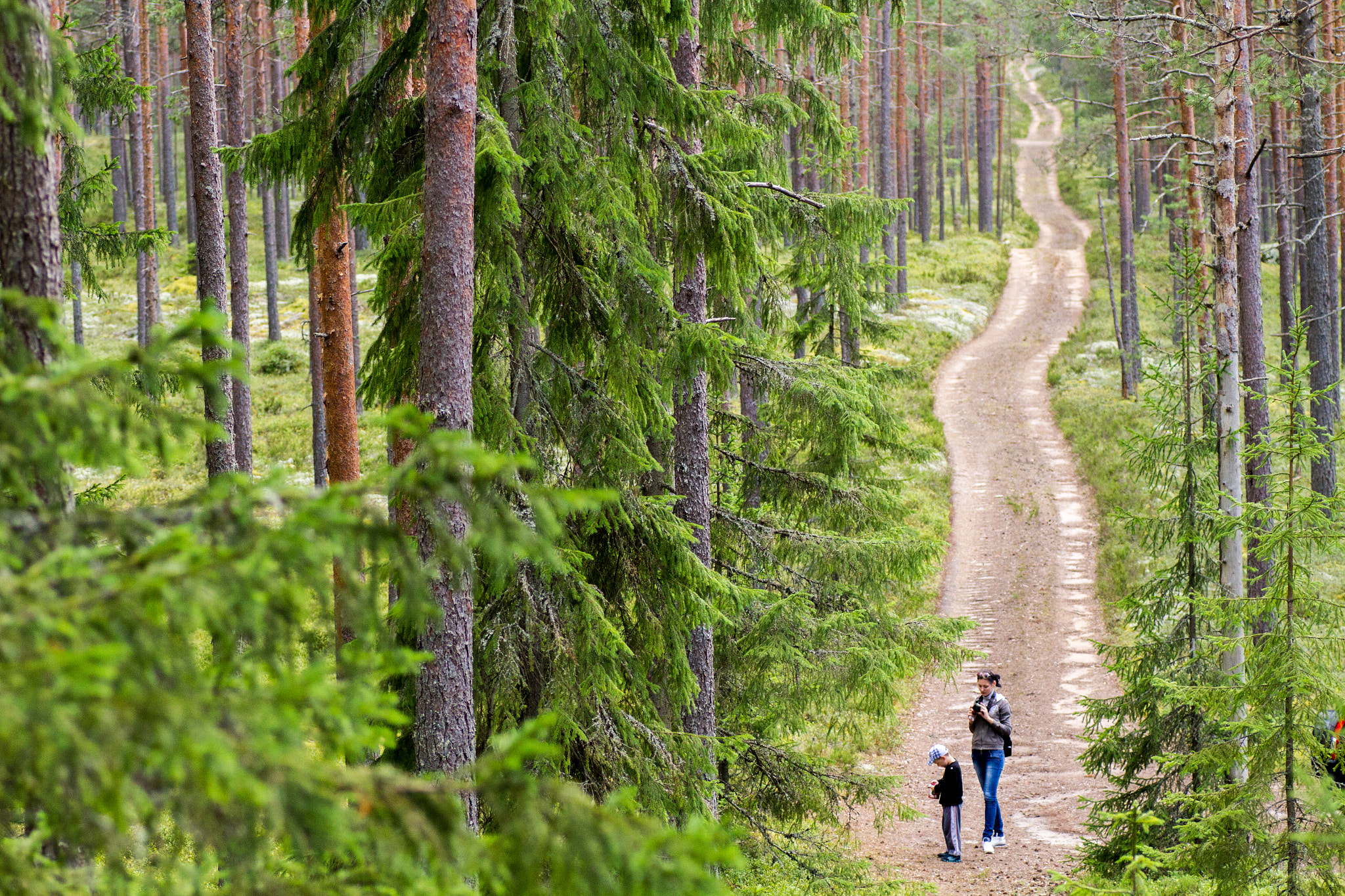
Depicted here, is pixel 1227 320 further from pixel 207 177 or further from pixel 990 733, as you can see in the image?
pixel 207 177

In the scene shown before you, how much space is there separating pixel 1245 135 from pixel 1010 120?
205 feet

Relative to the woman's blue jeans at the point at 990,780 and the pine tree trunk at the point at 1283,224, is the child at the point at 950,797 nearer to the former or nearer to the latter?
the woman's blue jeans at the point at 990,780

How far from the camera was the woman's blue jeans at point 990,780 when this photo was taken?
33.5 ft

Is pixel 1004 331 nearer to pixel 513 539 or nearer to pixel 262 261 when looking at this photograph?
pixel 262 261

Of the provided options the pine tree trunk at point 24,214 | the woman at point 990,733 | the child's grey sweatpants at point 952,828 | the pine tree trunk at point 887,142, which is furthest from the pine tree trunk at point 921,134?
the pine tree trunk at point 24,214

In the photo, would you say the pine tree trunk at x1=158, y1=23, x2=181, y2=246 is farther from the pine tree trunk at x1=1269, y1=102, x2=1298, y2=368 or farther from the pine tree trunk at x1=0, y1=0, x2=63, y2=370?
the pine tree trunk at x1=0, y1=0, x2=63, y2=370

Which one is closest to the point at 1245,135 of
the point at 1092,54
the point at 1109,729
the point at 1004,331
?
the point at 1092,54

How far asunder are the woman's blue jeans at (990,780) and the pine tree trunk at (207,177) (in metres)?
8.27

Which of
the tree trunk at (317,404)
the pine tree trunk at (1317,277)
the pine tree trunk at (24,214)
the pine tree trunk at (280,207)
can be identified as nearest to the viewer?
the pine tree trunk at (24,214)

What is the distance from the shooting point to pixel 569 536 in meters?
6.11

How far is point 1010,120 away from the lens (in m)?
68.2

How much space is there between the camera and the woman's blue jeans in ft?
33.5

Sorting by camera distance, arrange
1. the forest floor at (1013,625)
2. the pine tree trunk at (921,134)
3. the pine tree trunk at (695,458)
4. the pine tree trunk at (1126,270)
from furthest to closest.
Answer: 1. the pine tree trunk at (921,134)
2. the pine tree trunk at (1126,270)
3. the forest floor at (1013,625)
4. the pine tree trunk at (695,458)

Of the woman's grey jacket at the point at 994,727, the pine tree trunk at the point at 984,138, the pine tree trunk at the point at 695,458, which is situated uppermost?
the pine tree trunk at the point at 984,138
